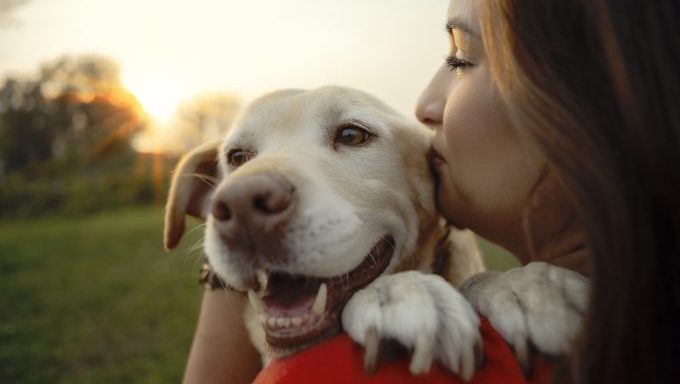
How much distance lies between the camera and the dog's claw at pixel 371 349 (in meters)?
1.49

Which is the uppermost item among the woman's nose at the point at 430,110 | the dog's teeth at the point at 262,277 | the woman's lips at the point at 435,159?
the woman's nose at the point at 430,110

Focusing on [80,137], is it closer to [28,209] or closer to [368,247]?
[28,209]

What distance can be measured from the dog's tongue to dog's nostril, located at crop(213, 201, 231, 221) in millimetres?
284

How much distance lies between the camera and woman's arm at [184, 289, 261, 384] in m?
2.75

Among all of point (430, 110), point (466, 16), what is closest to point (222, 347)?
point (430, 110)

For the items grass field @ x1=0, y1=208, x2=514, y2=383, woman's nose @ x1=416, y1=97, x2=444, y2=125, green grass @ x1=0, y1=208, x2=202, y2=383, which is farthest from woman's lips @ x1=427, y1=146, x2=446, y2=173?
green grass @ x1=0, y1=208, x2=202, y2=383

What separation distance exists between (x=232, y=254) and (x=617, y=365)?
1.20 m

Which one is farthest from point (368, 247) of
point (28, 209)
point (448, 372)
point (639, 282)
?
point (28, 209)

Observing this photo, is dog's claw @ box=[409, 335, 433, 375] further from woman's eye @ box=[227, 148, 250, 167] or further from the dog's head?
woman's eye @ box=[227, 148, 250, 167]

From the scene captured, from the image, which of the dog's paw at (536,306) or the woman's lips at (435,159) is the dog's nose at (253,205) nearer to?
the dog's paw at (536,306)

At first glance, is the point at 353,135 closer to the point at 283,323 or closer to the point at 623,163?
the point at 283,323

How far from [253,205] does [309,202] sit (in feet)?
0.74

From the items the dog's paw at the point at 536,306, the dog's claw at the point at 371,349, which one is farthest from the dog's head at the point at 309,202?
the dog's paw at the point at 536,306

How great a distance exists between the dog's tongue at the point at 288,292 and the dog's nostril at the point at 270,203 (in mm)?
275
